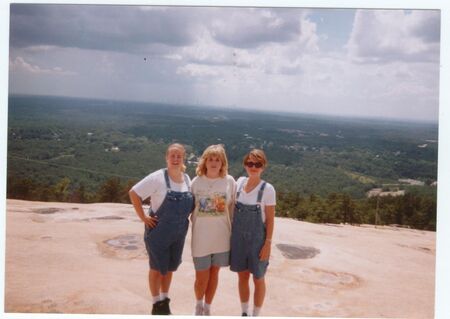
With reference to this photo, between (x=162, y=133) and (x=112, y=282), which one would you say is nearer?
(x=112, y=282)

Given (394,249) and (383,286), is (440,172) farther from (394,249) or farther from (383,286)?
(394,249)

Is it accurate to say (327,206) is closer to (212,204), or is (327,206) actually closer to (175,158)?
(212,204)

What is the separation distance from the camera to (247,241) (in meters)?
3.53

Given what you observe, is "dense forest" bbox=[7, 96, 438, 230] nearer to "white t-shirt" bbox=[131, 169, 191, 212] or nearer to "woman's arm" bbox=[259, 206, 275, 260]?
"white t-shirt" bbox=[131, 169, 191, 212]

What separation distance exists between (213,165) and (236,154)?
13766mm

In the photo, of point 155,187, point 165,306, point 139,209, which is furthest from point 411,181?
point 139,209

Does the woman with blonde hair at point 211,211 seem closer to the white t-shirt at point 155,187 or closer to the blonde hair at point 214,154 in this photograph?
the blonde hair at point 214,154

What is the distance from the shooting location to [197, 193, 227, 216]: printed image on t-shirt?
11.5 feet

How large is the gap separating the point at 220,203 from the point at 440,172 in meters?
2.46

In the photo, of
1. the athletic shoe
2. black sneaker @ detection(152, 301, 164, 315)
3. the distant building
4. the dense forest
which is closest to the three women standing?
the athletic shoe

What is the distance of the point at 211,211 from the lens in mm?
3521

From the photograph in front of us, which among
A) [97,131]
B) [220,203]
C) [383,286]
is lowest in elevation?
[383,286]

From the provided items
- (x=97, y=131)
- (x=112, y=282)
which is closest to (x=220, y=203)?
(x=112, y=282)

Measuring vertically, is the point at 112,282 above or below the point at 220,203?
below
